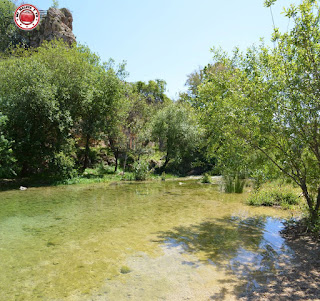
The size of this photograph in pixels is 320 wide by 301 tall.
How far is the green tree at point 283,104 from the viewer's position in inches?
244

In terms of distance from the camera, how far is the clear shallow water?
4.64 m

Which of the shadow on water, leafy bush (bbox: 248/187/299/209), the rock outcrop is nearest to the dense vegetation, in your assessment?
the shadow on water

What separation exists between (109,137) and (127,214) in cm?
1626

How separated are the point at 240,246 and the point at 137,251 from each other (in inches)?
108

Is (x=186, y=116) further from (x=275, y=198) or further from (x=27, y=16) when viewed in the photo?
(x=27, y=16)

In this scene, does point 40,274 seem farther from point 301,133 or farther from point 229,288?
point 301,133

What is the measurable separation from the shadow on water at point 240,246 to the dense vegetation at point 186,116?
5.27 ft

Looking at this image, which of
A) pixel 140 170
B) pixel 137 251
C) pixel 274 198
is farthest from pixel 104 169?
pixel 137 251

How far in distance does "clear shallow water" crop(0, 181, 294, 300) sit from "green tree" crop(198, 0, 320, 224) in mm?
2454

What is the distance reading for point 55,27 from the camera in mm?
37688

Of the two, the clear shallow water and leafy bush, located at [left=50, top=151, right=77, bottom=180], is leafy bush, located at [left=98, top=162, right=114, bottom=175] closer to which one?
leafy bush, located at [left=50, top=151, right=77, bottom=180]

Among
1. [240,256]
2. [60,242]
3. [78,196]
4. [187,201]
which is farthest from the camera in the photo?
[78,196]

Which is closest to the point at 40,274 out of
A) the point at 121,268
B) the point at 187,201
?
the point at 121,268

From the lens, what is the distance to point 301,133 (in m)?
6.53
